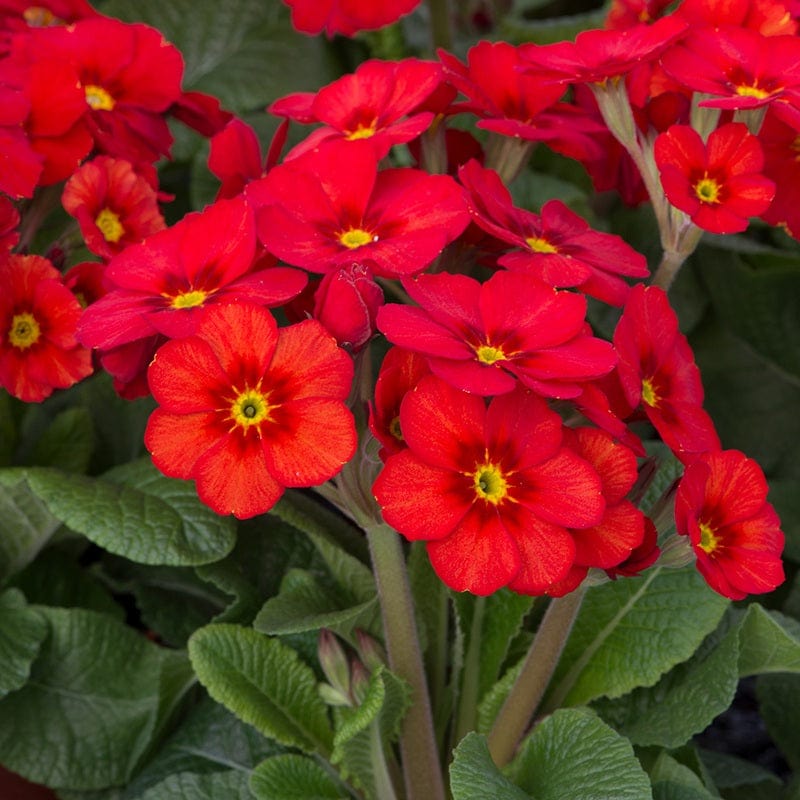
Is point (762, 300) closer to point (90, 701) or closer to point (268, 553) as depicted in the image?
point (268, 553)

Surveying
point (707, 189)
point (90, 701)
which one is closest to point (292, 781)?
point (90, 701)

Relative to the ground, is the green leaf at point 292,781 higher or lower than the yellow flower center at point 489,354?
lower

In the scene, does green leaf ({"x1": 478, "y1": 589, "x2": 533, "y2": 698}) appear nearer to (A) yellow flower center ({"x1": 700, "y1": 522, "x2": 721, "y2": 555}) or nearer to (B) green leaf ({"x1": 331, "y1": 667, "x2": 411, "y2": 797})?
(B) green leaf ({"x1": 331, "y1": 667, "x2": 411, "y2": 797})

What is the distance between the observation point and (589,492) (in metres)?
0.81

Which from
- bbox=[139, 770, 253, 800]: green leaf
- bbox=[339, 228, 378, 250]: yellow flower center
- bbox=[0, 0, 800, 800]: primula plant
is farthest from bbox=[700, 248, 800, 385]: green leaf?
bbox=[139, 770, 253, 800]: green leaf

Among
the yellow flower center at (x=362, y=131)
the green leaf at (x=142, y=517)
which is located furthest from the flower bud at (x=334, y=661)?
the yellow flower center at (x=362, y=131)

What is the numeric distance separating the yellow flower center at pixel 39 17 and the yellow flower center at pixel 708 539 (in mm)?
862

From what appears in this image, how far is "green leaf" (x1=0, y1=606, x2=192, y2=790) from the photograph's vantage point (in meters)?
1.28

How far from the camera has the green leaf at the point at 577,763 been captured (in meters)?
0.94

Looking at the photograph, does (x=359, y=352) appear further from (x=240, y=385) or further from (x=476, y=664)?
(x=476, y=664)

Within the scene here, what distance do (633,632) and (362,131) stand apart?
0.53 meters

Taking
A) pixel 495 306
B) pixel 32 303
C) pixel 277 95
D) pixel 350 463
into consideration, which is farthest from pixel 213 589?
pixel 277 95

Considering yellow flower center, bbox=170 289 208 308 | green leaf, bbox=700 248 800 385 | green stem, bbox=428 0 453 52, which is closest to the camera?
yellow flower center, bbox=170 289 208 308

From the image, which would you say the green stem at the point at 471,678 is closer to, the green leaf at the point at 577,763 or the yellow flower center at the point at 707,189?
the green leaf at the point at 577,763
